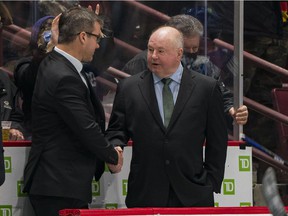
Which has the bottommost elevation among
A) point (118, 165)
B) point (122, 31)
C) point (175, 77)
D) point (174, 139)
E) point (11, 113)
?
point (118, 165)

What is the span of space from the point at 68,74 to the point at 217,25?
2368mm

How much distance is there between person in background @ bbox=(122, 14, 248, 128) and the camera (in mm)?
6930

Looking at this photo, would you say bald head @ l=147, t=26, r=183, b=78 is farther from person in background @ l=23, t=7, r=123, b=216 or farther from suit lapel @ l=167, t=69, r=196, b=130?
person in background @ l=23, t=7, r=123, b=216

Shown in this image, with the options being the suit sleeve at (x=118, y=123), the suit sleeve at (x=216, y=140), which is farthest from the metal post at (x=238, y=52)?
the suit sleeve at (x=118, y=123)

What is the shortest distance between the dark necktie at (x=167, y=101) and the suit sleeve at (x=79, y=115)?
48 cm

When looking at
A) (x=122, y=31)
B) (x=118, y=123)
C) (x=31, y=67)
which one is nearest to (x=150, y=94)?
(x=118, y=123)

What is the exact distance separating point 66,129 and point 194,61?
1684 mm

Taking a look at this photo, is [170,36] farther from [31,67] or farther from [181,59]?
[31,67]

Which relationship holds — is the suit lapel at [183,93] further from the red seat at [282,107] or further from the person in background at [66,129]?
the red seat at [282,107]

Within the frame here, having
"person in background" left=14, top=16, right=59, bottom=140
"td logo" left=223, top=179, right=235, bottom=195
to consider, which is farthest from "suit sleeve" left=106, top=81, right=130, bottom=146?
"td logo" left=223, top=179, right=235, bottom=195

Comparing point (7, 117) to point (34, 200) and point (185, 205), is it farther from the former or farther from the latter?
point (185, 205)

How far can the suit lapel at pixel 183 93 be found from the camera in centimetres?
628

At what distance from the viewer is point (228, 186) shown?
7180mm

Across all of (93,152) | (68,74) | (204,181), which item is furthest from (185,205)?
(68,74)
